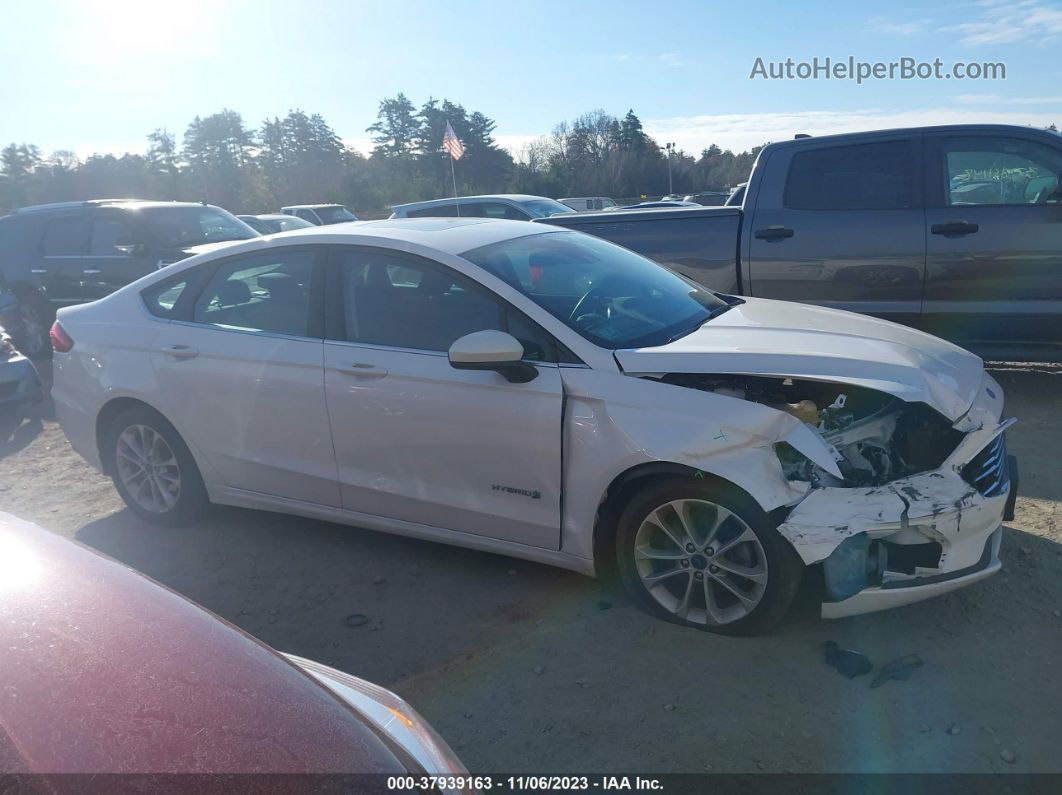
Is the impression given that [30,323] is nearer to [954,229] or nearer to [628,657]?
[628,657]

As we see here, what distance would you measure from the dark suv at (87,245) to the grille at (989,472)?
8.42m

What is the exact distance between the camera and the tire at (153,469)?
4547 millimetres

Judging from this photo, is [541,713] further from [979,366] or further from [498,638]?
[979,366]

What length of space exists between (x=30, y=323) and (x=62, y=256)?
0.96 metres

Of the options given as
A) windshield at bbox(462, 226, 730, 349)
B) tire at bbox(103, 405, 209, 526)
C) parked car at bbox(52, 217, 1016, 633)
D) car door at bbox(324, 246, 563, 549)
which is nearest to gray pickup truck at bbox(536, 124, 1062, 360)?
parked car at bbox(52, 217, 1016, 633)

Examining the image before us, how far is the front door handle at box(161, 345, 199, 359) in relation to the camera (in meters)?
4.31

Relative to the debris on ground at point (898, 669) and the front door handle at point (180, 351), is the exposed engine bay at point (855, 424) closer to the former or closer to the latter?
the debris on ground at point (898, 669)

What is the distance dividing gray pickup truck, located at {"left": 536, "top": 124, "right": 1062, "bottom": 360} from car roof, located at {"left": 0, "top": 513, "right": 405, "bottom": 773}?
552 cm

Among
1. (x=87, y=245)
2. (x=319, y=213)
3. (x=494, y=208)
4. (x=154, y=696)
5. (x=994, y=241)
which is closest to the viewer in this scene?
(x=154, y=696)

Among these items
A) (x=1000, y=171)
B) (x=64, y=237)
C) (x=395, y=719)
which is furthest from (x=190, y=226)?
(x=395, y=719)

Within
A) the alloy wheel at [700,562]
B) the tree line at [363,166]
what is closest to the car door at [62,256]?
the alloy wheel at [700,562]

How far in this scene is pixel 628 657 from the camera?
3.21m

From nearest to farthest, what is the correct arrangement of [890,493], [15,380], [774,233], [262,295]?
1. [890,493]
2. [262,295]
3. [774,233]
4. [15,380]

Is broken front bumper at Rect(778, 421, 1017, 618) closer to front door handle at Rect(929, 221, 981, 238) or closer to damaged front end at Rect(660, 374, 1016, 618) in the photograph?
damaged front end at Rect(660, 374, 1016, 618)
